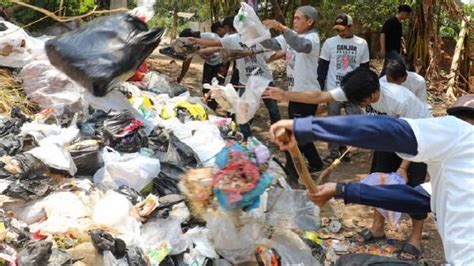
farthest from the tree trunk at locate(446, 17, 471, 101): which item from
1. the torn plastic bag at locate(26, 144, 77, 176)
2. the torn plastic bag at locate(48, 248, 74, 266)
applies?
the torn plastic bag at locate(48, 248, 74, 266)

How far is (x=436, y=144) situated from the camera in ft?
5.95

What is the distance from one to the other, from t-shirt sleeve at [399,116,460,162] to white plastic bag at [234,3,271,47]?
322 cm

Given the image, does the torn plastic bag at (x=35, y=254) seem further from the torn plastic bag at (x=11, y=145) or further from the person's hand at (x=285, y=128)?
the person's hand at (x=285, y=128)

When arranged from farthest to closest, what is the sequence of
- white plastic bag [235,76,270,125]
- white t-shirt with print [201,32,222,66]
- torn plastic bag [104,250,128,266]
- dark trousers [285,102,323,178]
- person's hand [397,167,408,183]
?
white t-shirt with print [201,32,222,66] < dark trousers [285,102,323,178] < white plastic bag [235,76,270,125] < person's hand [397,167,408,183] < torn plastic bag [104,250,128,266]

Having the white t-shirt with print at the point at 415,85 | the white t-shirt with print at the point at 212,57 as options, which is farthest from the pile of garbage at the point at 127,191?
the white t-shirt with print at the point at 212,57

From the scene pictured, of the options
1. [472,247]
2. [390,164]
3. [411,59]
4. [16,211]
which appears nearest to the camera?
[472,247]

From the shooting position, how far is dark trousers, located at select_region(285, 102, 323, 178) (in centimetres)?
521

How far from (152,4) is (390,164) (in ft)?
6.12

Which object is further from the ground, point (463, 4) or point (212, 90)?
point (212, 90)

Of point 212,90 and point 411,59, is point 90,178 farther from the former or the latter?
point 411,59

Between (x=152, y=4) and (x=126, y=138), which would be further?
(x=126, y=138)

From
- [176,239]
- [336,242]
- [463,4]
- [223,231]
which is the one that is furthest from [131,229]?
[463,4]

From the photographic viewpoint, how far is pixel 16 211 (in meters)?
3.55

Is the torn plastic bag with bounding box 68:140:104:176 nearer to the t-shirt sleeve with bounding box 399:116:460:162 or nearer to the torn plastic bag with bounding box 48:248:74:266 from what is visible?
the torn plastic bag with bounding box 48:248:74:266
